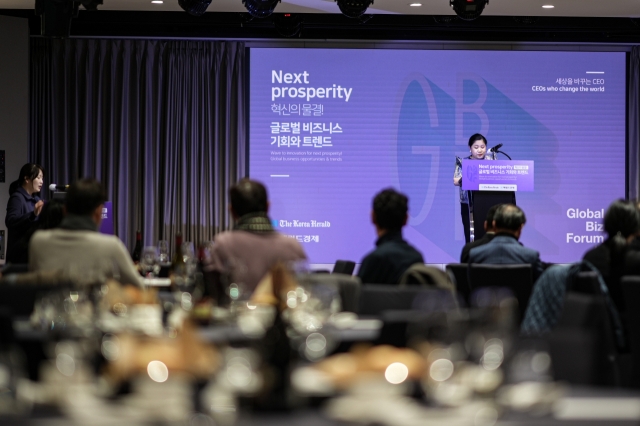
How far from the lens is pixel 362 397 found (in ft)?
5.07

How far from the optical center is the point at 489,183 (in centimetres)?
899

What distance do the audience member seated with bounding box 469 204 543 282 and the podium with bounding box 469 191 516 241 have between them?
311cm

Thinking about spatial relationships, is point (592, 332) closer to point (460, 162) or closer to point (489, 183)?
Result: point (489, 183)

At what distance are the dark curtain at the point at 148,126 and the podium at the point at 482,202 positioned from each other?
3.29 m

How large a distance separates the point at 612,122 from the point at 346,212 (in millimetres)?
3559

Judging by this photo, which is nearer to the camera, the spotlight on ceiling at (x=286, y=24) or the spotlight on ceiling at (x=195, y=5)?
the spotlight on ceiling at (x=195, y=5)

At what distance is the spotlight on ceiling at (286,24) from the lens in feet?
32.2

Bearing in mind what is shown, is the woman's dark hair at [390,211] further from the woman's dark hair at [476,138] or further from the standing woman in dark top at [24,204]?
the woman's dark hair at [476,138]

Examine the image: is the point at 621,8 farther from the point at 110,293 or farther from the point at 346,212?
the point at 110,293

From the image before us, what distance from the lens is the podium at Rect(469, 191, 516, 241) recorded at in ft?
27.8

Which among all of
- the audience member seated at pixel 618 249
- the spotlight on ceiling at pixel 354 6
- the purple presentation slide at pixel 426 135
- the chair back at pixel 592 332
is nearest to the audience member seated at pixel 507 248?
the audience member seated at pixel 618 249

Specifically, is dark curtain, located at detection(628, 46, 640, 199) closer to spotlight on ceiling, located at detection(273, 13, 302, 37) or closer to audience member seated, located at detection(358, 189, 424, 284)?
spotlight on ceiling, located at detection(273, 13, 302, 37)

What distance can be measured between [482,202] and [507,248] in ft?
11.4

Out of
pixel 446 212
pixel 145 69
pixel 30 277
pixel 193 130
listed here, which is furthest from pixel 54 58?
pixel 30 277
